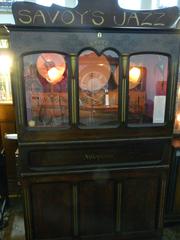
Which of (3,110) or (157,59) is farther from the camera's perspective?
(3,110)

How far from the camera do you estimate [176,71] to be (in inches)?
61.7

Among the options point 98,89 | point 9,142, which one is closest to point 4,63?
point 9,142

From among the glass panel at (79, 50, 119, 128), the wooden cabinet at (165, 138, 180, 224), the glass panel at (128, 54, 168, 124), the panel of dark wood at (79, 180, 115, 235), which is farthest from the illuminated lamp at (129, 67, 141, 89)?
the panel of dark wood at (79, 180, 115, 235)

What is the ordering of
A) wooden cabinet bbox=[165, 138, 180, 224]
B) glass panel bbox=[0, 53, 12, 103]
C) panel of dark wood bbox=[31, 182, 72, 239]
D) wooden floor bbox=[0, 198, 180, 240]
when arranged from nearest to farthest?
panel of dark wood bbox=[31, 182, 72, 239], wooden cabinet bbox=[165, 138, 180, 224], wooden floor bbox=[0, 198, 180, 240], glass panel bbox=[0, 53, 12, 103]

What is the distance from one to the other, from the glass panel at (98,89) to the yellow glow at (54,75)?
148 millimetres

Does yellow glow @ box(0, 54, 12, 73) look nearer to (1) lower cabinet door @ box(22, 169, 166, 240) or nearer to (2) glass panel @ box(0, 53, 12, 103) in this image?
(2) glass panel @ box(0, 53, 12, 103)

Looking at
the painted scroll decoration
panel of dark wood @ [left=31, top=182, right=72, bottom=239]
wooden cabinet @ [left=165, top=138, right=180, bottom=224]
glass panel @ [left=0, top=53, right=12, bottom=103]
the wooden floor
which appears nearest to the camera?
the painted scroll decoration

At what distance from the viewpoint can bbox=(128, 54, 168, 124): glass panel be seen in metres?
1.61

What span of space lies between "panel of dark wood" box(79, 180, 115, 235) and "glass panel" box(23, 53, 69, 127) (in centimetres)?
56

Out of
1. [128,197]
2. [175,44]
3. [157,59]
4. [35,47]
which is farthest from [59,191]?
[175,44]

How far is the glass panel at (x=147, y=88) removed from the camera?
1610mm

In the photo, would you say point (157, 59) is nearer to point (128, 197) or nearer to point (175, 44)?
point (175, 44)

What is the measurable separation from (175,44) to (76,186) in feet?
4.13

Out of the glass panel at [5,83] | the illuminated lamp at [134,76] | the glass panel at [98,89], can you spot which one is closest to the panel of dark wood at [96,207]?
the glass panel at [98,89]
